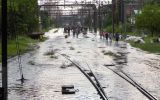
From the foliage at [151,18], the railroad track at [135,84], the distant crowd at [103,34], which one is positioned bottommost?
the distant crowd at [103,34]

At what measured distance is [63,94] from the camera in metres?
18.9

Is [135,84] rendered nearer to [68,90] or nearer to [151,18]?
[68,90]

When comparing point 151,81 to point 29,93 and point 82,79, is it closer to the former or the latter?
point 82,79

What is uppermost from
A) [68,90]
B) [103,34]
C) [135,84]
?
[68,90]

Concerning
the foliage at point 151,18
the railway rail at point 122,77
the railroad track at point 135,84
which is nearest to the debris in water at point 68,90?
the railway rail at point 122,77

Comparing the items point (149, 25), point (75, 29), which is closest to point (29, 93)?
point (149, 25)

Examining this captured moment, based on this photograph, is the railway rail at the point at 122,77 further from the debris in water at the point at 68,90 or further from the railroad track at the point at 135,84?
the debris in water at the point at 68,90

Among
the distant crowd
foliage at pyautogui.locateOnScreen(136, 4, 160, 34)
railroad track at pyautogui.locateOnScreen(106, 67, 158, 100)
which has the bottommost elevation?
the distant crowd

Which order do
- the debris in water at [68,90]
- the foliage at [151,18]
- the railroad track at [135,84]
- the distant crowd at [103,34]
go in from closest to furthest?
the railroad track at [135,84] → the debris in water at [68,90] → the foliage at [151,18] → the distant crowd at [103,34]

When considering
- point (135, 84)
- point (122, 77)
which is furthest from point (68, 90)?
point (122, 77)

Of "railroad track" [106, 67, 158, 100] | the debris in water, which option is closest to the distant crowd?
"railroad track" [106, 67, 158, 100]

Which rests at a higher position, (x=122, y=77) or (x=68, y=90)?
(x=68, y=90)

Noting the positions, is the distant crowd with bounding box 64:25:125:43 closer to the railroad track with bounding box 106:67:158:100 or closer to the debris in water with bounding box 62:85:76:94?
the railroad track with bounding box 106:67:158:100

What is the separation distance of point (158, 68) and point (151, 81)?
25.4 feet
